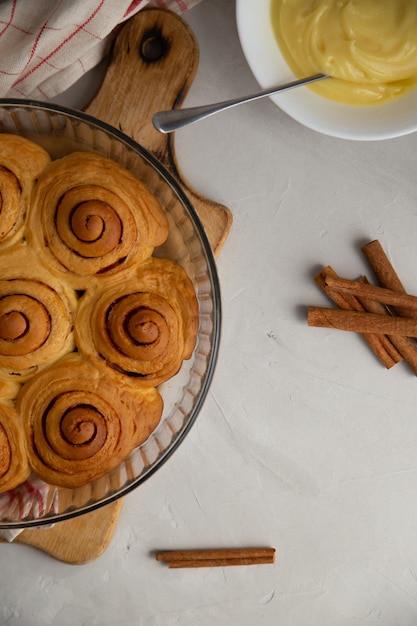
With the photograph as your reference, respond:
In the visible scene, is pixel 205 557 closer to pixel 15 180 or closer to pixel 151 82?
pixel 15 180

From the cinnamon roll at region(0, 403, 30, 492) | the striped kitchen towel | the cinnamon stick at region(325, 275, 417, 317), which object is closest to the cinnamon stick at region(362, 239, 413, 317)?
the cinnamon stick at region(325, 275, 417, 317)

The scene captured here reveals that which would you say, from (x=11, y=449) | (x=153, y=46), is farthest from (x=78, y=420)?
(x=153, y=46)

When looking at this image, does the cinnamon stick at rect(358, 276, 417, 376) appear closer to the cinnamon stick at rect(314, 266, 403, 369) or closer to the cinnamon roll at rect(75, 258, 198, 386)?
the cinnamon stick at rect(314, 266, 403, 369)

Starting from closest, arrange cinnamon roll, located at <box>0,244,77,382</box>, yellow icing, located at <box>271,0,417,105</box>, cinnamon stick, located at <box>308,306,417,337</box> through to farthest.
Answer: cinnamon roll, located at <box>0,244,77,382</box> → yellow icing, located at <box>271,0,417,105</box> → cinnamon stick, located at <box>308,306,417,337</box>

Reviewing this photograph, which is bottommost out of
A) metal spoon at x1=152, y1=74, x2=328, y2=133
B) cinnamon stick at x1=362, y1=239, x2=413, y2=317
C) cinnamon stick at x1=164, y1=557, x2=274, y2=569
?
cinnamon stick at x1=164, y1=557, x2=274, y2=569

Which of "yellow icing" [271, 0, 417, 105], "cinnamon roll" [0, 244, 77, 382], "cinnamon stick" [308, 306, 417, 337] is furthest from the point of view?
"cinnamon stick" [308, 306, 417, 337]

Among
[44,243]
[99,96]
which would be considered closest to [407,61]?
[99,96]

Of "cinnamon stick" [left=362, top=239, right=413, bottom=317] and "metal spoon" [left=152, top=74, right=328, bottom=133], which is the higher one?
"metal spoon" [left=152, top=74, right=328, bottom=133]
